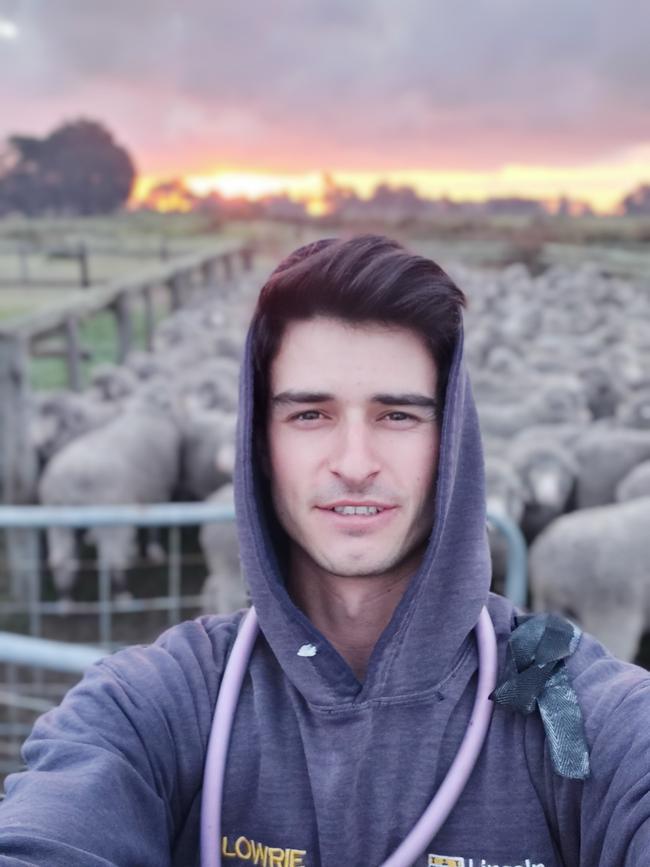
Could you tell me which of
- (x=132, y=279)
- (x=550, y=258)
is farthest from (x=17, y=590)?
(x=550, y=258)

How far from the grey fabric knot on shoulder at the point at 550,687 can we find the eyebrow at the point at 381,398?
330 mm

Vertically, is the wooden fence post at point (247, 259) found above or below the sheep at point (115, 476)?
above

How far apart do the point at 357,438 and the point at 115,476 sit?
5355 mm

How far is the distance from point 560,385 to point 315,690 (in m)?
8.01

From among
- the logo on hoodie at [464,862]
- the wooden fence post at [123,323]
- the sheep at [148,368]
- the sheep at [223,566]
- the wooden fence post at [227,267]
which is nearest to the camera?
the logo on hoodie at [464,862]

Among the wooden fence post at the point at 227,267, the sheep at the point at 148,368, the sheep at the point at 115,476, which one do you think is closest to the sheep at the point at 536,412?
the sheep at the point at 115,476

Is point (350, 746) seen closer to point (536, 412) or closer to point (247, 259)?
point (536, 412)

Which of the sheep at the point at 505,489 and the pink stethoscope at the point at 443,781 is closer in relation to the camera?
the pink stethoscope at the point at 443,781

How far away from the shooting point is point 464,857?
3.70ft

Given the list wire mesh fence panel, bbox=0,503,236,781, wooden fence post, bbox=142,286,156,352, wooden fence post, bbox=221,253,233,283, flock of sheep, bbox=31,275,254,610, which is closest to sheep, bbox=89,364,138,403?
flock of sheep, bbox=31,275,254,610

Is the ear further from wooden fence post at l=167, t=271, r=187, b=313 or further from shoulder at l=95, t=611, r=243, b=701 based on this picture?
wooden fence post at l=167, t=271, r=187, b=313

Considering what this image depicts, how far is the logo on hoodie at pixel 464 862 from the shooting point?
1.12 m

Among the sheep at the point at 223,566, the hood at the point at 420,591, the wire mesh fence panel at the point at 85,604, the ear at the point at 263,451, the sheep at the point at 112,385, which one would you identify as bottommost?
the wire mesh fence panel at the point at 85,604

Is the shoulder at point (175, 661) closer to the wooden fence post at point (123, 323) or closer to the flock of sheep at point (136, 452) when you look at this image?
the flock of sheep at point (136, 452)
